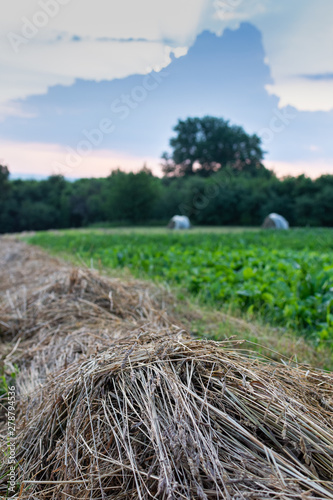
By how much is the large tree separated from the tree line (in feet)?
37.1

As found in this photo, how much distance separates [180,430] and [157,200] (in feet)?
128

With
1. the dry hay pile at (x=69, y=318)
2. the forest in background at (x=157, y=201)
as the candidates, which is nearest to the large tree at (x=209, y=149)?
the forest in background at (x=157, y=201)

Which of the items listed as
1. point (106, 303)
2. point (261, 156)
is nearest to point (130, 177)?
point (261, 156)

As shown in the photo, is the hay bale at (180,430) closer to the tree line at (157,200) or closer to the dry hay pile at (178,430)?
the dry hay pile at (178,430)

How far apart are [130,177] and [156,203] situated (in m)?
3.80

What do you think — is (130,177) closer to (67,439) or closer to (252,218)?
(252,218)

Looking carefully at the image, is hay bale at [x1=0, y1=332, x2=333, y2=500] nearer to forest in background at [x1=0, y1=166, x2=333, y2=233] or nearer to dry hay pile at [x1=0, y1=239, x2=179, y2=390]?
dry hay pile at [x1=0, y1=239, x2=179, y2=390]

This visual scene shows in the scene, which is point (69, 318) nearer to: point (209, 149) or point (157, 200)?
point (157, 200)

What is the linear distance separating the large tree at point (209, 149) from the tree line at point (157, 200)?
37.1 feet

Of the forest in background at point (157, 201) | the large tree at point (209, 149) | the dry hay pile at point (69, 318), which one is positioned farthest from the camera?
the large tree at point (209, 149)

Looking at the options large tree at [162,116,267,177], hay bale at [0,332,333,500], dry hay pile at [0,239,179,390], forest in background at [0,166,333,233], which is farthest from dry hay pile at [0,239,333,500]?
large tree at [162,116,267,177]

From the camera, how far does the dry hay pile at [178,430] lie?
117 centimetres

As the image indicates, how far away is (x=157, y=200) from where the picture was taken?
131ft

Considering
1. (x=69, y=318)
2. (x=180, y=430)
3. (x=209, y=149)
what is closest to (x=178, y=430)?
(x=180, y=430)
